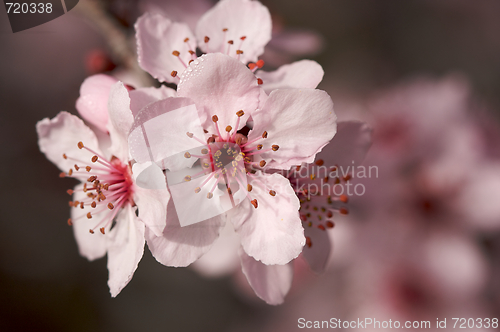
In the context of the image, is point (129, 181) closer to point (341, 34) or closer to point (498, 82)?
point (341, 34)

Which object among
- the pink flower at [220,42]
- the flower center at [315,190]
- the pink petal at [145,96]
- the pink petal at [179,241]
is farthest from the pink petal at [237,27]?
the pink petal at [179,241]

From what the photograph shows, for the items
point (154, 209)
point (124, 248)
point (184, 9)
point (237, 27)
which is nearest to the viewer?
point (154, 209)

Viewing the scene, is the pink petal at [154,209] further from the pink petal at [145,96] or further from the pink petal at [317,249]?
the pink petal at [317,249]

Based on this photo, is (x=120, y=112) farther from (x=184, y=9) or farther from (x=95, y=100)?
(x=184, y=9)

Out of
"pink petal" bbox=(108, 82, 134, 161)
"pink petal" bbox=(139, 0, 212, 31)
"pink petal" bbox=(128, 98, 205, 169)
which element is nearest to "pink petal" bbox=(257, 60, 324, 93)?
"pink petal" bbox=(128, 98, 205, 169)

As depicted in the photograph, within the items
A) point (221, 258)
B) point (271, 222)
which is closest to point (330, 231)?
point (221, 258)
